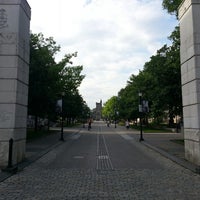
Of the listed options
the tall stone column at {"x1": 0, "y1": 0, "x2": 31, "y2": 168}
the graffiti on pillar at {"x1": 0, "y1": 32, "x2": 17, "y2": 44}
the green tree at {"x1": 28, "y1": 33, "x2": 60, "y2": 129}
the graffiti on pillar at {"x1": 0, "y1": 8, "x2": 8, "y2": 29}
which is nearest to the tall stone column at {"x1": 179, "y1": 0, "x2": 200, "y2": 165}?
the tall stone column at {"x1": 0, "y1": 0, "x2": 31, "y2": 168}

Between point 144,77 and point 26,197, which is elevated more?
point 144,77

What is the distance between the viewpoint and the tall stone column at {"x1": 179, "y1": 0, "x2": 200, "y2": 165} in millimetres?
12906

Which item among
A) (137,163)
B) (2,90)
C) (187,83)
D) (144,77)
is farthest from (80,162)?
(144,77)

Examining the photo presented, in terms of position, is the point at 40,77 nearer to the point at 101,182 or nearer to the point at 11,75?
the point at 11,75

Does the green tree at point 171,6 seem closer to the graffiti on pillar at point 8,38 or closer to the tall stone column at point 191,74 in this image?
the tall stone column at point 191,74

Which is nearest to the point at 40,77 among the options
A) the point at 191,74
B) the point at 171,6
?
the point at 171,6

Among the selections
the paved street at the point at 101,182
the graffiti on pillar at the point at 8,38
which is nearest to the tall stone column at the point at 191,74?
the paved street at the point at 101,182

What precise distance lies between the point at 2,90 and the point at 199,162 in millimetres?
8285

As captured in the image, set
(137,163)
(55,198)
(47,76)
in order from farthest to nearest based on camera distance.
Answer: (47,76) < (137,163) < (55,198)

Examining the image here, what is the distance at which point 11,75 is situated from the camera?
1296cm

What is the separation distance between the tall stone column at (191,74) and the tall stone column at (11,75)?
7.10 metres

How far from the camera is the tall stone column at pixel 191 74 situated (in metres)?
12.9

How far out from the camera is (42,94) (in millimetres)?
27344

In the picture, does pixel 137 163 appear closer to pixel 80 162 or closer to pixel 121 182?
pixel 80 162
